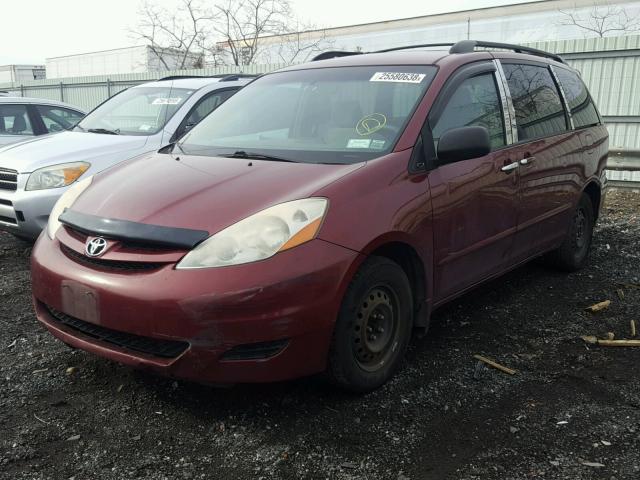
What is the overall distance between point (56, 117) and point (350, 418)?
24.3 feet

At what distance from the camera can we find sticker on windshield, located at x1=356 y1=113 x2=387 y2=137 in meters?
3.29

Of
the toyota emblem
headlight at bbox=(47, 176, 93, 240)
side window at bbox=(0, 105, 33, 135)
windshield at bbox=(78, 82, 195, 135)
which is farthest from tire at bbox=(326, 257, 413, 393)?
side window at bbox=(0, 105, 33, 135)

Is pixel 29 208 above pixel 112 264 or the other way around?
the other way around

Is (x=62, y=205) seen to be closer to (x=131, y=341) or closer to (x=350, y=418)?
(x=131, y=341)

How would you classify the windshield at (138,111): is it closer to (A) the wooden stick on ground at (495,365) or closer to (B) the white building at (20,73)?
(A) the wooden stick on ground at (495,365)

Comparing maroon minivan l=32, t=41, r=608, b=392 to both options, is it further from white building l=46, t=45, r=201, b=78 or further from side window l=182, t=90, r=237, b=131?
white building l=46, t=45, r=201, b=78

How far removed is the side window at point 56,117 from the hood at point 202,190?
19.1ft

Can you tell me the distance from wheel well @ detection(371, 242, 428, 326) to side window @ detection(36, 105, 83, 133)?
6.71m

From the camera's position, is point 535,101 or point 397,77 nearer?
point 397,77

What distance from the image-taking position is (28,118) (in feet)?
26.9

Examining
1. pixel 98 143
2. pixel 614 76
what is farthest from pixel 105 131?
pixel 614 76

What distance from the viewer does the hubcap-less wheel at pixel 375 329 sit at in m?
2.85

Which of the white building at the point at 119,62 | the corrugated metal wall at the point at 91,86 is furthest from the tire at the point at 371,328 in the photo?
the white building at the point at 119,62

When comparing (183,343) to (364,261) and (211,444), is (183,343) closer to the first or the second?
(211,444)
